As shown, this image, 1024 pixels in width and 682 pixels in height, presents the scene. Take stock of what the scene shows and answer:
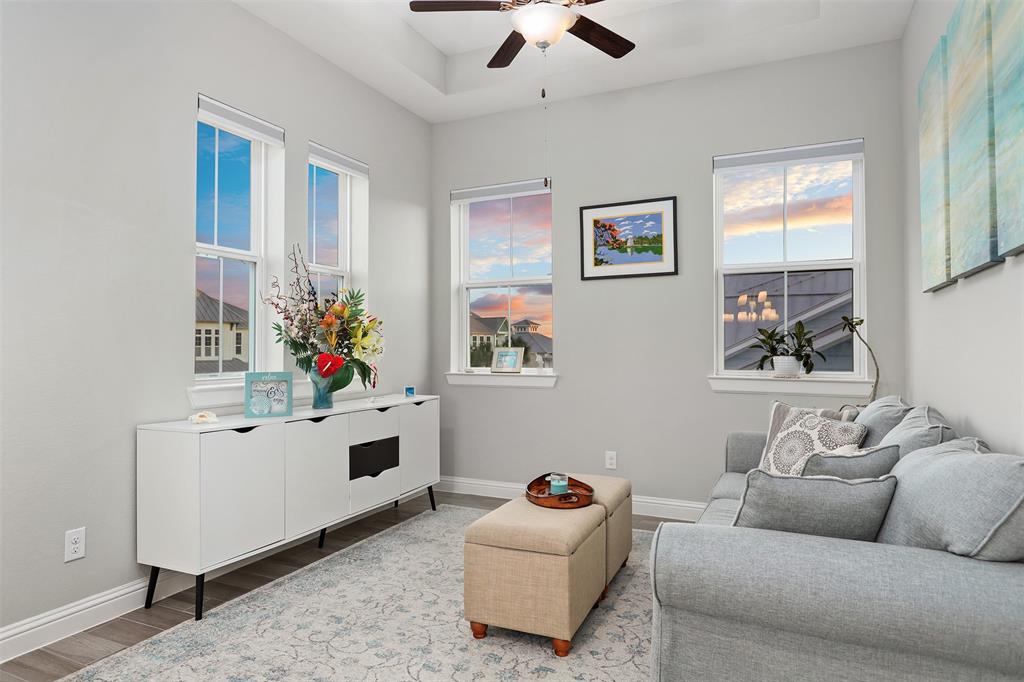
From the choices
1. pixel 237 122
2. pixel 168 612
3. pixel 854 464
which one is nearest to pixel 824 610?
pixel 854 464

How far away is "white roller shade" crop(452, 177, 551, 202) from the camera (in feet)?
14.4

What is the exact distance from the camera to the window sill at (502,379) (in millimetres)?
4352

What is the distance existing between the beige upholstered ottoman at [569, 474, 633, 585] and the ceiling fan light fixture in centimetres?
198

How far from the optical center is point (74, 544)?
7.73ft

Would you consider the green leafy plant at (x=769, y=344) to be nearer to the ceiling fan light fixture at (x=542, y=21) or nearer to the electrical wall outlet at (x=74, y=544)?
the ceiling fan light fixture at (x=542, y=21)

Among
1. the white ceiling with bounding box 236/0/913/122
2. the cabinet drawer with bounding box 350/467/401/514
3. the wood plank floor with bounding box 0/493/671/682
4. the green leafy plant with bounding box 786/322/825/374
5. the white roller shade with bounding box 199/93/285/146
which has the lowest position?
the wood plank floor with bounding box 0/493/671/682

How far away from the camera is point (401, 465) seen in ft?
12.3

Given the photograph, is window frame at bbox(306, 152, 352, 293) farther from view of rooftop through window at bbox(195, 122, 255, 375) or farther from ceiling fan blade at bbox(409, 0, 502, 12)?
ceiling fan blade at bbox(409, 0, 502, 12)

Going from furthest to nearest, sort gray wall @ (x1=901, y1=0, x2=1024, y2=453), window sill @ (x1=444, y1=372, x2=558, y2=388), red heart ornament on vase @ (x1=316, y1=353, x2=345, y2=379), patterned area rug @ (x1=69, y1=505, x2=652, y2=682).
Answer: window sill @ (x1=444, y1=372, x2=558, y2=388), red heart ornament on vase @ (x1=316, y1=353, x2=345, y2=379), patterned area rug @ (x1=69, y1=505, x2=652, y2=682), gray wall @ (x1=901, y1=0, x2=1024, y2=453)

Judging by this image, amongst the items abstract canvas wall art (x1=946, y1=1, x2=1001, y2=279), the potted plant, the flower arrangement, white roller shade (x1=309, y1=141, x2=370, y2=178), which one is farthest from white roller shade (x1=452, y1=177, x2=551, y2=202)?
abstract canvas wall art (x1=946, y1=1, x2=1001, y2=279)

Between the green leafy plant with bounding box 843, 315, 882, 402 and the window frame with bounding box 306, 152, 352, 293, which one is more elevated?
the window frame with bounding box 306, 152, 352, 293

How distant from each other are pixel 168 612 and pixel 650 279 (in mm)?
3223

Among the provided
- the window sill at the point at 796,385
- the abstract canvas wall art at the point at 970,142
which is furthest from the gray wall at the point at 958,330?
the window sill at the point at 796,385

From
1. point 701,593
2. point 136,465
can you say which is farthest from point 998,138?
point 136,465
